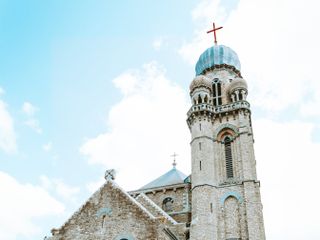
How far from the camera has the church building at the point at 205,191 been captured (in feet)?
67.1

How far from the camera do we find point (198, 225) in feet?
76.2

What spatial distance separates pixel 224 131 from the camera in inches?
1123

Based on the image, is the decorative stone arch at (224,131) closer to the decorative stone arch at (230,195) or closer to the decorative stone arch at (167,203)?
the decorative stone arch at (230,195)

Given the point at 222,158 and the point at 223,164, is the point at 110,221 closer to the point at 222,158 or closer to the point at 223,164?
the point at 223,164

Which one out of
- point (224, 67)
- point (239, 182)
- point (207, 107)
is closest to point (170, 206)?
point (239, 182)

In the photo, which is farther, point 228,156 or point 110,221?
point 228,156

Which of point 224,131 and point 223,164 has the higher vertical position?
point 224,131

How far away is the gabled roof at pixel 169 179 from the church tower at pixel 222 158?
14.4 feet

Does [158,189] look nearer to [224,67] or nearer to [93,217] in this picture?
[93,217]

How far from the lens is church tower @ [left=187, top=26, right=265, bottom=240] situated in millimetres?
23562

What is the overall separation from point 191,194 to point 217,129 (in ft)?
16.7

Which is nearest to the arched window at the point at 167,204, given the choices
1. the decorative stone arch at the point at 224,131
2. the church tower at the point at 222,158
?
the church tower at the point at 222,158

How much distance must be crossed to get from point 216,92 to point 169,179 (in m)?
7.92

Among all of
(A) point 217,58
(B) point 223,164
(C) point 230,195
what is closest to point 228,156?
(B) point 223,164
